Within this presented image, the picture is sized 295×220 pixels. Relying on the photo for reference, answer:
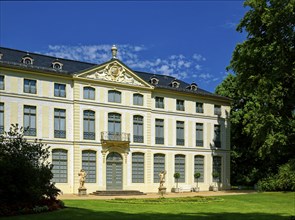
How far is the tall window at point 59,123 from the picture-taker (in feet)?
115

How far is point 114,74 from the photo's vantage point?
1494 inches

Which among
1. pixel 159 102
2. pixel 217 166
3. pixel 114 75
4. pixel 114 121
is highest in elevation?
pixel 114 75

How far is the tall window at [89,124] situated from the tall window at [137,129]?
13.1 ft

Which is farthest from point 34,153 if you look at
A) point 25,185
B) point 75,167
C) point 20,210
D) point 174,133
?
point 174,133

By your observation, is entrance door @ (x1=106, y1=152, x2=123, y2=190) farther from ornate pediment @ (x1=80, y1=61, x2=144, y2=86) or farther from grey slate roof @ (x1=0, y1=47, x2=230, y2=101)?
grey slate roof @ (x1=0, y1=47, x2=230, y2=101)

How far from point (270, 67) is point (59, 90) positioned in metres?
18.6

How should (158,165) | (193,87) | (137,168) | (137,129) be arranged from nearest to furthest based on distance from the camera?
(137,168) → (137,129) → (158,165) → (193,87)

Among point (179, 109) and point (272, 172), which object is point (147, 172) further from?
point (272, 172)

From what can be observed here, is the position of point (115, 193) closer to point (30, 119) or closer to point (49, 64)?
point (30, 119)

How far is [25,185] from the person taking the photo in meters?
18.4

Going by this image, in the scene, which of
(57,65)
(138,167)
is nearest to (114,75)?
(57,65)

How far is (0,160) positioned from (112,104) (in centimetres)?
1983

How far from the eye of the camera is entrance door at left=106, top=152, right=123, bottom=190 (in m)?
37.1

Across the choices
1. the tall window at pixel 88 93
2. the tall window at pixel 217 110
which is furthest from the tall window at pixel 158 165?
the tall window at pixel 88 93
